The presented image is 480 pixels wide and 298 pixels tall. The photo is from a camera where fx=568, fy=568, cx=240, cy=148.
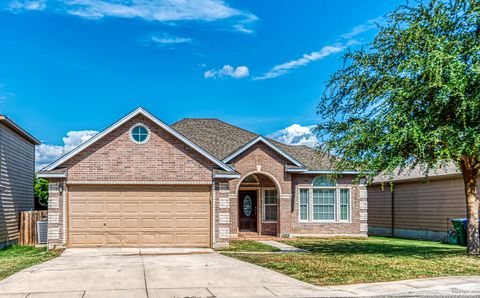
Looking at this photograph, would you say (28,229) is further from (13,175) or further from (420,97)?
(420,97)

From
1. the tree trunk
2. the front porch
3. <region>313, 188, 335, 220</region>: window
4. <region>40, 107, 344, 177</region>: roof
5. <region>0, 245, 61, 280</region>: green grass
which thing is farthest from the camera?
<region>313, 188, 335, 220</region>: window

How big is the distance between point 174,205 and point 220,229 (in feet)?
6.09

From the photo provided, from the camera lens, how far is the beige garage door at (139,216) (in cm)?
1980

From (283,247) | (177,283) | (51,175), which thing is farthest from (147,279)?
(283,247)

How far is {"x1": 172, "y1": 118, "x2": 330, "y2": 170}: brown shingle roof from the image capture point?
87.5 ft

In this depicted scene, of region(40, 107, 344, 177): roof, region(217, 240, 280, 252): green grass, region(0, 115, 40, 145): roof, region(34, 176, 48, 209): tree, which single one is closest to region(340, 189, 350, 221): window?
region(40, 107, 344, 177): roof

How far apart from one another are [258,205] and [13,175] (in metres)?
10.7

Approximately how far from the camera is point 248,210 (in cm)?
2702

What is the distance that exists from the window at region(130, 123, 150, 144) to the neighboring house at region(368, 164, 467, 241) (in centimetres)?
968

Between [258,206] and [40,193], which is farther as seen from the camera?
[40,193]

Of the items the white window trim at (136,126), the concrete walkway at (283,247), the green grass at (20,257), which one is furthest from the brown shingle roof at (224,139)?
the green grass at (20,257)

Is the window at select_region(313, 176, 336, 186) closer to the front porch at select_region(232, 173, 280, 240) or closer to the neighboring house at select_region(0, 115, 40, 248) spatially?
the front porch at select_region(232, 173, 280, 240)

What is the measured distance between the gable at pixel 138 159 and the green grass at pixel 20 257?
2.93 metres

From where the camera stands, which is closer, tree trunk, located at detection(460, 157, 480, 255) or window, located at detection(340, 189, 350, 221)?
tree trunk, located at detection(460, 157, 480, 255)
